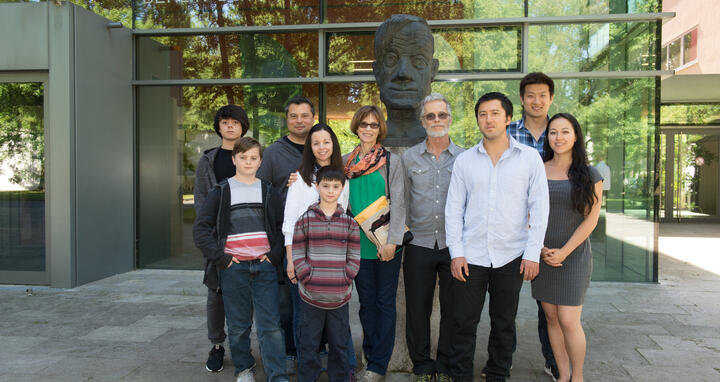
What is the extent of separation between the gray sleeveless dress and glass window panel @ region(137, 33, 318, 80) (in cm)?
513

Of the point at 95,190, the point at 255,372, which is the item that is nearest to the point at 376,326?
the point at 255,372

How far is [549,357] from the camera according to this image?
138 inches

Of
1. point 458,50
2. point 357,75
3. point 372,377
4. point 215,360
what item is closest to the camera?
point 372,377

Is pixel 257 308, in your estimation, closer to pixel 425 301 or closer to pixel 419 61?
pixel 425 301

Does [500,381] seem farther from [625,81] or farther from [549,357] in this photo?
[625,81]

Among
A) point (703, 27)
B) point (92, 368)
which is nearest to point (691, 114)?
point (703, 27)

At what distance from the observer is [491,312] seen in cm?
303

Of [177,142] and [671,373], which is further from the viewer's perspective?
[177,142]

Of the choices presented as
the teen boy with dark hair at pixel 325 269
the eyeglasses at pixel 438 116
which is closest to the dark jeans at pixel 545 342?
the teen boy with dark hair at pixel 325 269

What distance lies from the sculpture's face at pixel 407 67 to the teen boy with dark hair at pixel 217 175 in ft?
3.77

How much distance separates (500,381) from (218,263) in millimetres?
1986

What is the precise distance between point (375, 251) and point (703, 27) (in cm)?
1721

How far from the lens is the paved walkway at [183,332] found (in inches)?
140

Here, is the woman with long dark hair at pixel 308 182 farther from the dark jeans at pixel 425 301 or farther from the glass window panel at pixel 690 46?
the glass window panel at pixel 690 46
